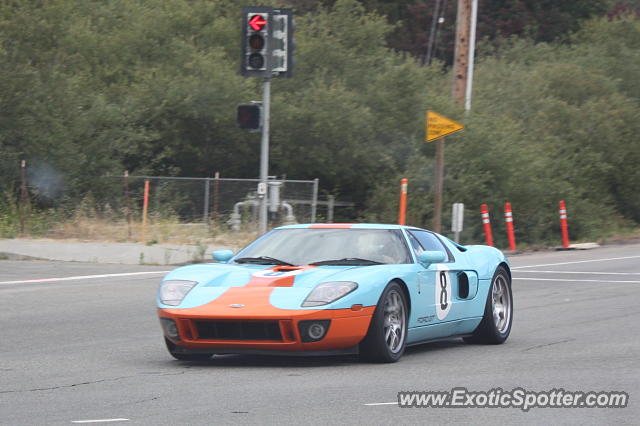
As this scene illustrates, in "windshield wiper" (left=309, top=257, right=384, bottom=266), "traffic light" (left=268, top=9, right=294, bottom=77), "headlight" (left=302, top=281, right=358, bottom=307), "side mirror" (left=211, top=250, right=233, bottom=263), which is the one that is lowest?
"headlight" (left=302, top=281, right=358, bottom=307)

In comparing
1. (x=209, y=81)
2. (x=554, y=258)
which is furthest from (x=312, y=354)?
(x=209, y=81)

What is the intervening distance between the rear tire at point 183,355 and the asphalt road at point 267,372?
10 centimetres

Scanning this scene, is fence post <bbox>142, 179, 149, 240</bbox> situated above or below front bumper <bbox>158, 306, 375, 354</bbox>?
below

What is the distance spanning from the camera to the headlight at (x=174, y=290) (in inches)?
373

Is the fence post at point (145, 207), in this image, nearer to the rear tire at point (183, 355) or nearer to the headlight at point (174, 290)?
the rear tire at point (183, 355)

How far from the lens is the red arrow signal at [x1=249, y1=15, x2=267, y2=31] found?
64.6 feet

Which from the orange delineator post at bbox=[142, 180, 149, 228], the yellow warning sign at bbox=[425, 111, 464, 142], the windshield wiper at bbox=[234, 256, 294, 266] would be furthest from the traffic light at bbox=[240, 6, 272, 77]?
the windshield wiper at bbox=[234, 256, 294, 266]

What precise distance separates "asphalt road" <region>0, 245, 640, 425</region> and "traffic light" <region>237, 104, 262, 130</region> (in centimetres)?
576

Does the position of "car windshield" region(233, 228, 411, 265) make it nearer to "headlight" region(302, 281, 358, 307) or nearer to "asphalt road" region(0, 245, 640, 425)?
"headlight" region(302, 281, 358, 307)

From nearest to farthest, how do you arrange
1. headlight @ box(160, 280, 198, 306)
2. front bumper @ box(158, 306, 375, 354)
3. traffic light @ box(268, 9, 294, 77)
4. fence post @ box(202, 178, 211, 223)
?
front bumper @ box(158, 306, 375, 354)
headlight @ box(160, 280, 198, 306)
traffic light @ box(268, 9, 294, 77)
fence post @ box(202, 178, 211, 223)

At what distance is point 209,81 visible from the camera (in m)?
30.2

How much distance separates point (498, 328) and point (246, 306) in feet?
11.0

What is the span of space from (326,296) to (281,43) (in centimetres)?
1149

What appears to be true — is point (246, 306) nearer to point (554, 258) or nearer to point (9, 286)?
point (9, 286)
